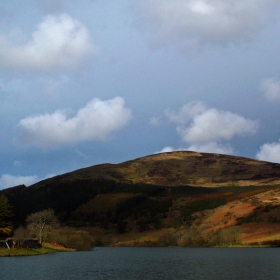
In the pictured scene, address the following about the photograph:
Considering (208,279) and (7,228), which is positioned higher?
(7,228)

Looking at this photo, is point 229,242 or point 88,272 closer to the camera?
point 88,272

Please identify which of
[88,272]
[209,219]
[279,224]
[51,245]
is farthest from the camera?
[209,219]

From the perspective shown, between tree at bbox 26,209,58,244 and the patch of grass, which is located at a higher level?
tree at bbox 26,209,58,244

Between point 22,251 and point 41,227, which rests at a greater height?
point 41,227

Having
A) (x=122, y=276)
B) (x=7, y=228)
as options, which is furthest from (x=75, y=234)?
(x=122, y=276)

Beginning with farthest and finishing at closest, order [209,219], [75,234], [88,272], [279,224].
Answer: [209,219], [279,224], [75,234], [88,272]

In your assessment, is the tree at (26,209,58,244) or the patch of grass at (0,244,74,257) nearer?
the patch of grass at (0,244,74,257)

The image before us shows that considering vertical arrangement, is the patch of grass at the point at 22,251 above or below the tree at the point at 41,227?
below

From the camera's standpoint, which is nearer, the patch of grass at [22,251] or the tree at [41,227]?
the patch of grass at [22,251]

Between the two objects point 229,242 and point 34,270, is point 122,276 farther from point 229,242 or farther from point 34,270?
point 229,242

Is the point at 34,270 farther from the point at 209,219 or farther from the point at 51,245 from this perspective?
the point at 209,219

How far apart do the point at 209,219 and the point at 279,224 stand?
38.7 m

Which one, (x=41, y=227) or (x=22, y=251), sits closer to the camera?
(x=22, y=251)

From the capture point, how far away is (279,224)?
6152 inches
